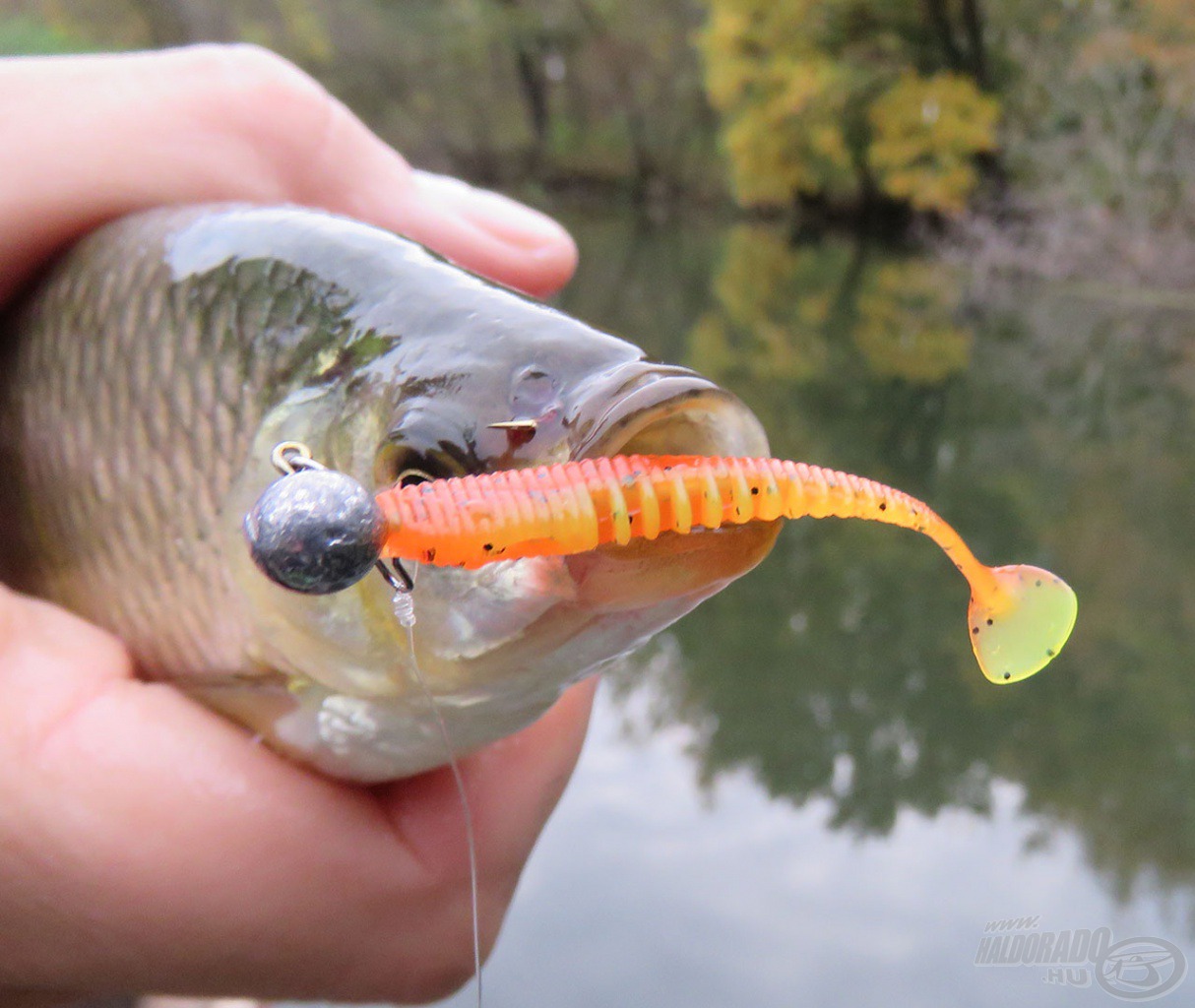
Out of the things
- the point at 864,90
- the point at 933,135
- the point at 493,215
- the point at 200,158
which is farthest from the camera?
the point at 864,90

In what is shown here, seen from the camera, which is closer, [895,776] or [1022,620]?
[1022,620]

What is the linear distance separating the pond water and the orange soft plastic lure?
53.7 inches

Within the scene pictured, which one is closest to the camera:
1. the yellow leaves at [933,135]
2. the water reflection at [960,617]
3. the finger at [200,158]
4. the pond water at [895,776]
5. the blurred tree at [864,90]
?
the finger at [200,158]

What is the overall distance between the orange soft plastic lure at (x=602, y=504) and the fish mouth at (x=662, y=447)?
2 centimetres

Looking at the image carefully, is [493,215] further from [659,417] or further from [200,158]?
[659,417]

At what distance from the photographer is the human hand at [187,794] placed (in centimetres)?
92

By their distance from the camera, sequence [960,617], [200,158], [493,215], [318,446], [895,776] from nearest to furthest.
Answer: [318,446], [200,158], [493,215], [895,776], [960,617]

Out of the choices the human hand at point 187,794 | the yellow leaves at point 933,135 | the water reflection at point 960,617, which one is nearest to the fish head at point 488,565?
the human hand at point 187,794

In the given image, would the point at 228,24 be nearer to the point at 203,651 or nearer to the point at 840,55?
the point at 840,55

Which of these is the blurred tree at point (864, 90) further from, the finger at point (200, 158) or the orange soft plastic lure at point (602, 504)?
the orange soft plastic lure at point (602, 504)

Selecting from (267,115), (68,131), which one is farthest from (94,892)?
(267,115)

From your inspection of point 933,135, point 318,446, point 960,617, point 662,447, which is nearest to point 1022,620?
point 662,447

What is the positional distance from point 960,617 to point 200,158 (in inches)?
96.3

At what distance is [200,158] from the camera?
4.26ft
